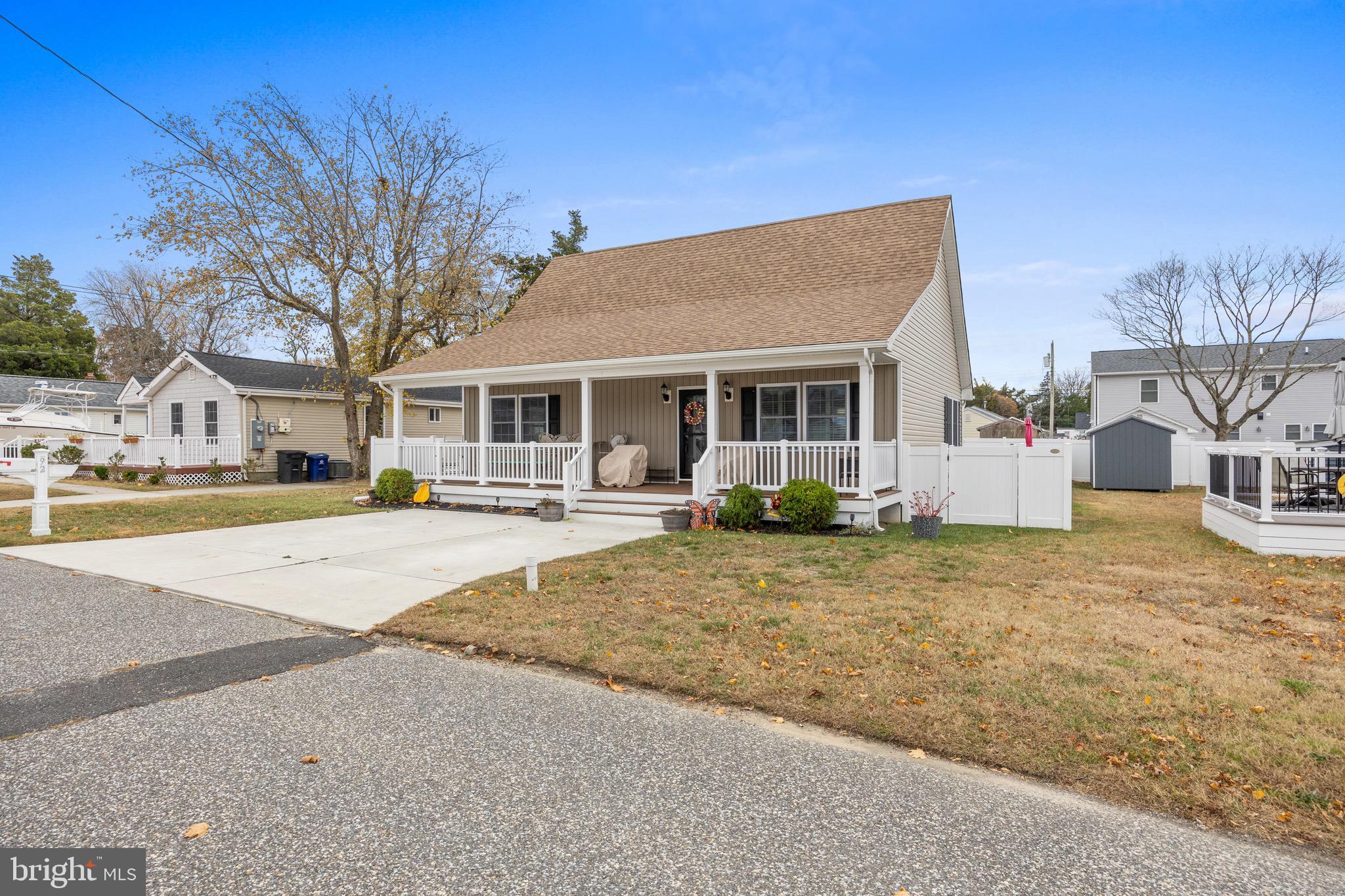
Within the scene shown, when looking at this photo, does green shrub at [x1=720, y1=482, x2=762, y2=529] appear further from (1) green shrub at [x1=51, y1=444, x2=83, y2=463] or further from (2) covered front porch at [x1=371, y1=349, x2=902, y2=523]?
(1) green shrub at [x1=51, y1=444, x2=83, y2=463]

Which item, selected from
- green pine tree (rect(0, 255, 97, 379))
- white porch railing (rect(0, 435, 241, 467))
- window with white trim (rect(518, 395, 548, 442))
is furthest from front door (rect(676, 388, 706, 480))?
green pine tree (rect(0, 255, 97, 379))

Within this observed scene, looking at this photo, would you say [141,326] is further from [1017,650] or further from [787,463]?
[1017,650]

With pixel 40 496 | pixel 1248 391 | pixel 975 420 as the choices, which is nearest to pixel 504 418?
pixel 40 496

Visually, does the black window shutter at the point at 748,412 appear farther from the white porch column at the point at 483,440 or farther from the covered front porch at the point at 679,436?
the white porch column at the point at 483,440

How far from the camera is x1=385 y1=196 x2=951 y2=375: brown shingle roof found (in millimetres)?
11625

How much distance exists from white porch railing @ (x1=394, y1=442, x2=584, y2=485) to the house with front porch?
37 millimetres

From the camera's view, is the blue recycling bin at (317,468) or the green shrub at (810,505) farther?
the blue recycling bin at (317,468)

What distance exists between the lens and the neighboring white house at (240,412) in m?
21.0

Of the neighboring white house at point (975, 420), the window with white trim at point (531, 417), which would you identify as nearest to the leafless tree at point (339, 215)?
the window with white trim at point (531, 417)

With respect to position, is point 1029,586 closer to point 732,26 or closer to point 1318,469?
point 1318,469

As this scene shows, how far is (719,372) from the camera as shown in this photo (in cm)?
1281

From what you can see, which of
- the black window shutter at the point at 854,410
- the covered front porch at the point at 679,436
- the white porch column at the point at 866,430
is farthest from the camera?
the black window shutter at the point at 854,410

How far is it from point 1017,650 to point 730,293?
11096 millimetres

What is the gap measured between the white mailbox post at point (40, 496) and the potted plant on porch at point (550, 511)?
6.85 metres
